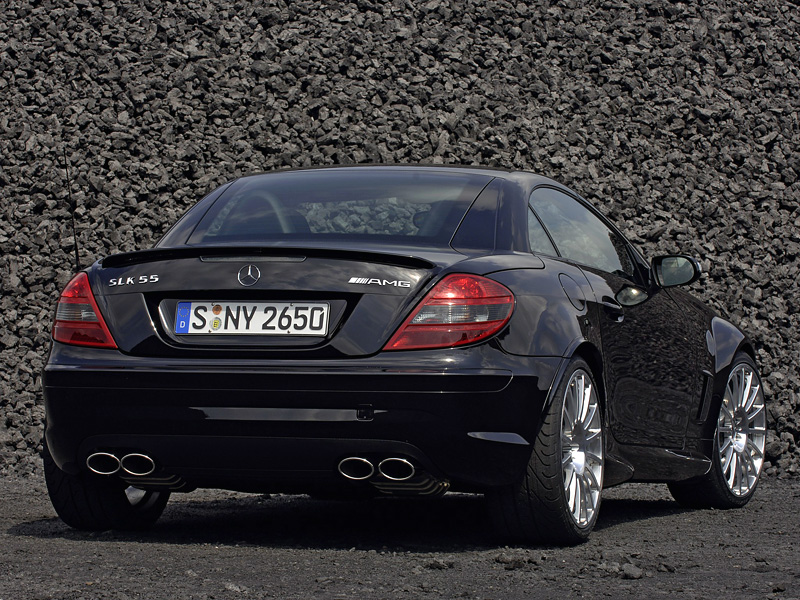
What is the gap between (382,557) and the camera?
4520 mm

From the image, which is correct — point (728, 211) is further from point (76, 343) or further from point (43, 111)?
point (76, 343)

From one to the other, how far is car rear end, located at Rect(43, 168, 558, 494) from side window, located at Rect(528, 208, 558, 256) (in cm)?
40

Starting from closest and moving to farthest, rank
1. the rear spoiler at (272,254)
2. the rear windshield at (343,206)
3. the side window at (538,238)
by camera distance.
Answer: the rear spoiler at (272,254), the rear windshield at (343,206), the side window at (538,238)

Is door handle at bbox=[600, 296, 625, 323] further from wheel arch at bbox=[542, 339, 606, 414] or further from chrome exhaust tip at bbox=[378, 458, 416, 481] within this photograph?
chrome exhaust tip at bbox=[378, 458, 416, 481]

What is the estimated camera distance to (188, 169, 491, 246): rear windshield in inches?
195

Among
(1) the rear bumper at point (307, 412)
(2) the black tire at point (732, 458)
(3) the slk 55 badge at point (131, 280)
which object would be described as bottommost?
(2) the black tire at point (732, 458)

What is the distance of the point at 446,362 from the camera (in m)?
4.32

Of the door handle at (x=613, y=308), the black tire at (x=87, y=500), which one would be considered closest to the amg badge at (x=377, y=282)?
the door handle at (x=613, y=308)

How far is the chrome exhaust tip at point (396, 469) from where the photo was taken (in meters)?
4.41

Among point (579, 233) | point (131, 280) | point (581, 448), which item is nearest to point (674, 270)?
point (579, 233)

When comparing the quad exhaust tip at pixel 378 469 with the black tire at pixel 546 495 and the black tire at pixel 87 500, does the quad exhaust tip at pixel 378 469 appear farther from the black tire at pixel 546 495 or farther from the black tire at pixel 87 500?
the black tire at pixel 87 500

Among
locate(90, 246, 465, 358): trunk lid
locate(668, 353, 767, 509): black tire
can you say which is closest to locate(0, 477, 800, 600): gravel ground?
locate(668, 353, 767, 509): black tire

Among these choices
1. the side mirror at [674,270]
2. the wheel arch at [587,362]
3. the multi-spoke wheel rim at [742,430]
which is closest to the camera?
the wheel arch at [587,362]

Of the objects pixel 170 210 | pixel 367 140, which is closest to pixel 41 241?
pixel 170 210
